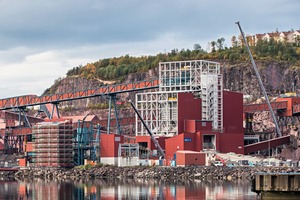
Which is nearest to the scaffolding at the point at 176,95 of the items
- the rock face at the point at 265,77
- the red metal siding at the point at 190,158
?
the red metal siding at the point at 190,158

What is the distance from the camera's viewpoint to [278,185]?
61.1 meters

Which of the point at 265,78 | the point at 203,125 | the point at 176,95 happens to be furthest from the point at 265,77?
Result: the point at 203,125

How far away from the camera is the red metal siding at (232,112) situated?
127438 mm

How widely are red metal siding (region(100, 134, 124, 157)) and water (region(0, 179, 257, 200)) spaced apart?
1419cm

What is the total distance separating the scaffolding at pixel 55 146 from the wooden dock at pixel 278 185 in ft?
219

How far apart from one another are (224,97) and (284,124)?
22448mm

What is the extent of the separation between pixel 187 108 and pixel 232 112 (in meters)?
7.22

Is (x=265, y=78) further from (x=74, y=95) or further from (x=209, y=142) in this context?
(x=209, y=142)

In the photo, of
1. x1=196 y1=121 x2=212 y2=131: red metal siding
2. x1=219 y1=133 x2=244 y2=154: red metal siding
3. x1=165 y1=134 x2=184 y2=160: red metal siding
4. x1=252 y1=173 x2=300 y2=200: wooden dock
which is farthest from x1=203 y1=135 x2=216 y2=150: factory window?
x1=252 y1=173 x2=300 y2=200: wooden dock

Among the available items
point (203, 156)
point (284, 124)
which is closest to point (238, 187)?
point (203, 156)

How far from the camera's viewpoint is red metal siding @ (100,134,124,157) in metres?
123

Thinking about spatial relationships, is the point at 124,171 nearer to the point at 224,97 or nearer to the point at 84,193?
the point at 224,97

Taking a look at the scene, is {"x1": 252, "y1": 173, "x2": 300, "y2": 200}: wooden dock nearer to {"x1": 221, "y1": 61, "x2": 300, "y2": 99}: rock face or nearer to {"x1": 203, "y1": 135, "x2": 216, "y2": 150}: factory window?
{"x1": 203, "y1": 135, "x2": 216, "y2": 150}: factory window

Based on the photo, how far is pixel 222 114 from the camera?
416ft
